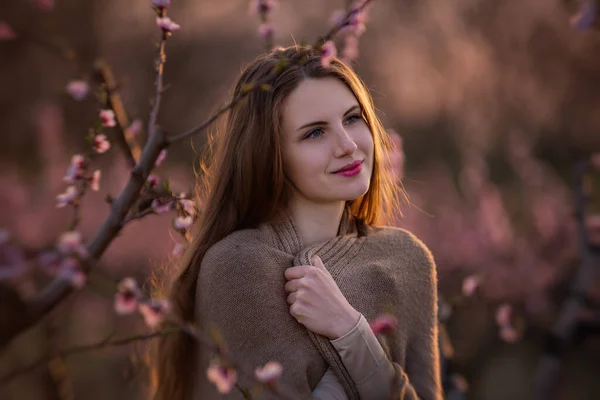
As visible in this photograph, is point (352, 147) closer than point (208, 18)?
Yes

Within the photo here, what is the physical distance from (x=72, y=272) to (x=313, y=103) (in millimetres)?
914

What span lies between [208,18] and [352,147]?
666cm

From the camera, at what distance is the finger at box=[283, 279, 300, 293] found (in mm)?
1708

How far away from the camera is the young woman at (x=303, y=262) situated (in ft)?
5.54

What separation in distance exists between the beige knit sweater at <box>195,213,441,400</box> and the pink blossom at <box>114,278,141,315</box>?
1.89 feet

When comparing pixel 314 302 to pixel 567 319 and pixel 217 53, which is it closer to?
pixel 567 319

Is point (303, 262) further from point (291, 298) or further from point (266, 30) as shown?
point (266, 30)

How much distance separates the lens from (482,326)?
4977 millimetres

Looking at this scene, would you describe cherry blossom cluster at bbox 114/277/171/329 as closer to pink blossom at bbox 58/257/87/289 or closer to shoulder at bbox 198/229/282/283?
pink blossom at bbox 58/257/87/289

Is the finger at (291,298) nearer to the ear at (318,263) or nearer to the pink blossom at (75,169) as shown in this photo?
the ear at (318,263)

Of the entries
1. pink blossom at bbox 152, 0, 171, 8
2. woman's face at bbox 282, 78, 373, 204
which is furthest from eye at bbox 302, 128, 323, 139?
pink blossom at bbox 152, 0, 171, 8

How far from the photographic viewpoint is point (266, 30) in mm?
1807

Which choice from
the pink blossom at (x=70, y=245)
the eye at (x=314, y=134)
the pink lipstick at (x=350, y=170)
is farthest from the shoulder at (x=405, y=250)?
the pink blossom at (x=70, y=245)

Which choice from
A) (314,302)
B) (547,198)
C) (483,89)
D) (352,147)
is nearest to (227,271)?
(314,302)
